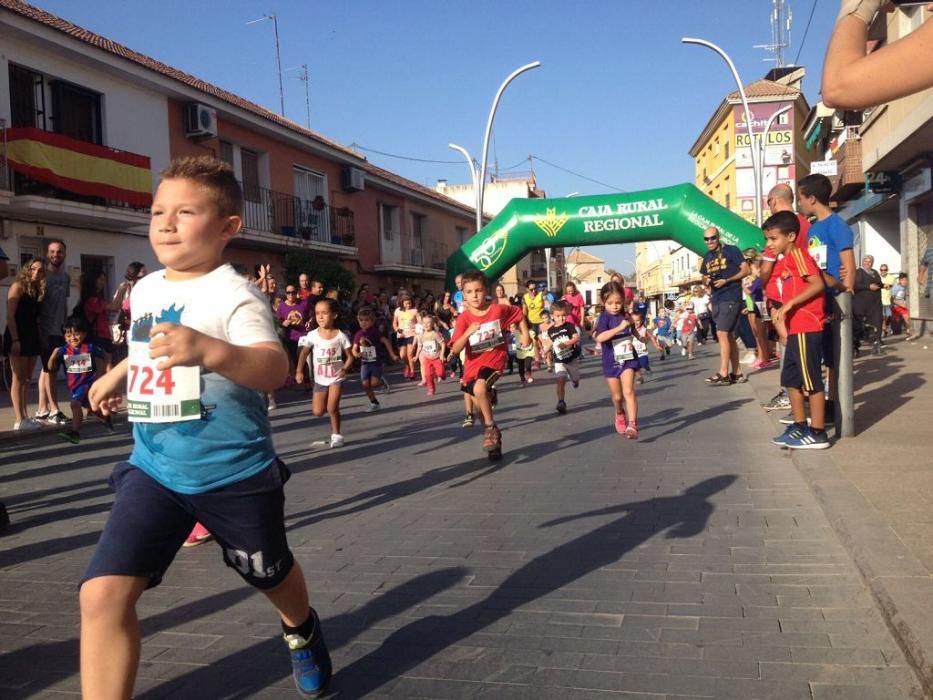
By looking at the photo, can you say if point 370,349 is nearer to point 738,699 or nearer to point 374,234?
point 738,699

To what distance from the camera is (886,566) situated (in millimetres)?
3791

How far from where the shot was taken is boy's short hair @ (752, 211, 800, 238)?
7.15m

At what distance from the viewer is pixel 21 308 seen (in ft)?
31.9

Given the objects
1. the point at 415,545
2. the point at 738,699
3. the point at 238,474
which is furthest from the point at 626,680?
the point at 415,545

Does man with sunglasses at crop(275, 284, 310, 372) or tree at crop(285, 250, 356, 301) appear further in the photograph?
tree at crop(285, 250, 356, 301)

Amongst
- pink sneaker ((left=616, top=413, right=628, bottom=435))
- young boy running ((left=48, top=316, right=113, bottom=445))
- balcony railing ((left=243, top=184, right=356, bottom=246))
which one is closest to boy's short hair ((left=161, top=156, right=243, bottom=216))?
pink sneaker ((left=616, top=413, right=628, bottom=435))

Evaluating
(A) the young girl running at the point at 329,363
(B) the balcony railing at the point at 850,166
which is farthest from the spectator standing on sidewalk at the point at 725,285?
(B) the balcony railing at the point at 850,166

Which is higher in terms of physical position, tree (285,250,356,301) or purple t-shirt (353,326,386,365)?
tree (285,250,356,301)

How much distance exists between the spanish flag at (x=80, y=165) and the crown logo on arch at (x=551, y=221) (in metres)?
8.66

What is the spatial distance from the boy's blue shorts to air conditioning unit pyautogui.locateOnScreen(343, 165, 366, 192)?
29114 millimetres

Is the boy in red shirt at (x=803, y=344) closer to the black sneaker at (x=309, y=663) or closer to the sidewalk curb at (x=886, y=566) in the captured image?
the sidewalk curb at (x=886, y=566)

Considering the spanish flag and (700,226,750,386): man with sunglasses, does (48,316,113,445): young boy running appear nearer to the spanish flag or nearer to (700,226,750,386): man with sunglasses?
(700,226,750,386): man with sunglasses

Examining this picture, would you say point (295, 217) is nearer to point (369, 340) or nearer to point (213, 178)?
point (369, 340)

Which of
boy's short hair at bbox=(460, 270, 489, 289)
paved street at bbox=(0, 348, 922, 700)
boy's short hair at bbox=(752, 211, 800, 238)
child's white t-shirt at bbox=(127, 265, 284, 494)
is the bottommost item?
paved street at bbox=(0, 348, 922, 700)
